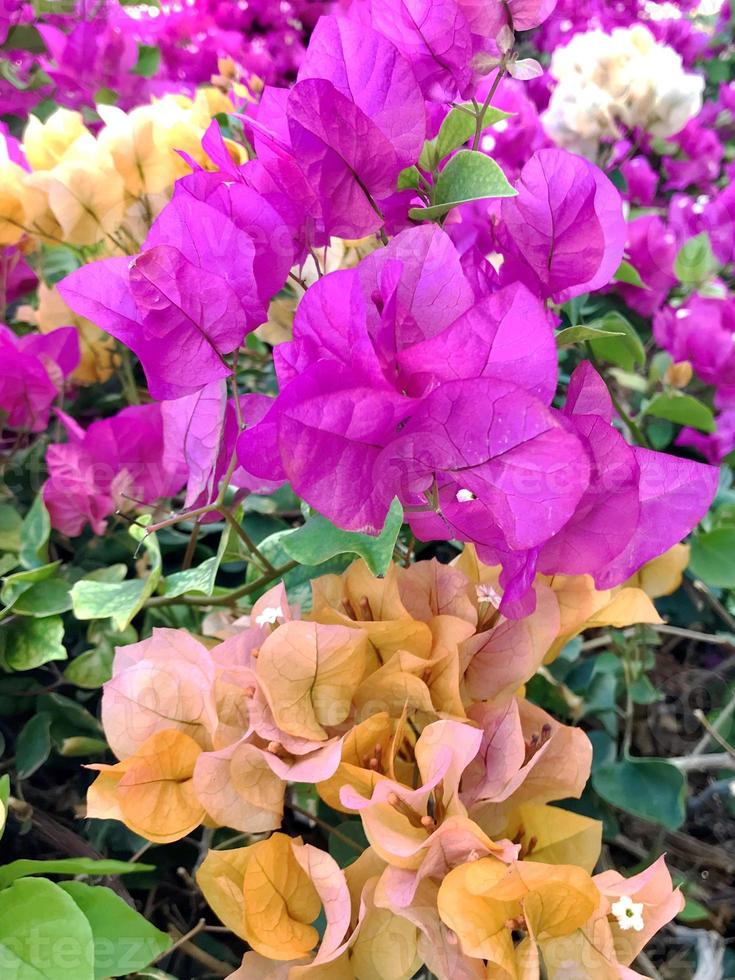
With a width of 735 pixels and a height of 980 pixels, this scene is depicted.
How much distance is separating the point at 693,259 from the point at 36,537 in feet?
2.05

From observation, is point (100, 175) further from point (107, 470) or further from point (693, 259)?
point (693, 259)

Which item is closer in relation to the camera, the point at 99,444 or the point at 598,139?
the point at 99,444

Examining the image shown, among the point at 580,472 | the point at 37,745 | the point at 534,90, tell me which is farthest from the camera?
the point at 534,90

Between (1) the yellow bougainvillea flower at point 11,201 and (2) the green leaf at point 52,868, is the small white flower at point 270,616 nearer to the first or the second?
(2) the green leaf at point 52,868

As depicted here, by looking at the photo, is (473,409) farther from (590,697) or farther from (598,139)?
(598,139)

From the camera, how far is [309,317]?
0.30 metres

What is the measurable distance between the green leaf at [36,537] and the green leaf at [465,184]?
0.33 meters

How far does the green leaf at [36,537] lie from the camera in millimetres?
547

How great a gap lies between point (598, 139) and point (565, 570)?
0.81m

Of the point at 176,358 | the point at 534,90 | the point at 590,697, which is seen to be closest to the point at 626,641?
the point at 590,697

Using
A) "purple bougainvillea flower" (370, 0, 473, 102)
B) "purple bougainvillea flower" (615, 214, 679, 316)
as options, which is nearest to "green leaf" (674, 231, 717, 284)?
"purple bougainvillea flower" (615, 214, 679, 316)

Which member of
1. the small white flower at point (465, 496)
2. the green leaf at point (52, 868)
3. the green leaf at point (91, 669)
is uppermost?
the small white flower at point (465, 496)

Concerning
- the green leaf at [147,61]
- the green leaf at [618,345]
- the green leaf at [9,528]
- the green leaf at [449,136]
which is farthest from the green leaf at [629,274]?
the green leaf at [147,61]

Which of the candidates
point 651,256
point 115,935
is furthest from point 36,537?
point 651,256
